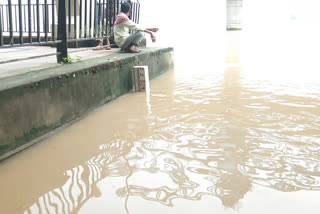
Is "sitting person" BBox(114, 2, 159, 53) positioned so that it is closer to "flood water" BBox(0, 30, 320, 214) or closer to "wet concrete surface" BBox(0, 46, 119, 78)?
"wet concrete surface" BBox(0, 46, 119, 78)

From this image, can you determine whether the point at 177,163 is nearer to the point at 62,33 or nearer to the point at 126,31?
the point at 62,33

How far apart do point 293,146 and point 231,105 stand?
62.4 inches

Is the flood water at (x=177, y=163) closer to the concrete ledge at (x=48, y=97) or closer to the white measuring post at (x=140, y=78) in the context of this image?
the concrete ledge at (x=48, y=97)

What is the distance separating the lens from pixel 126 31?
6477 mm

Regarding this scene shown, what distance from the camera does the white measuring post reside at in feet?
17.6

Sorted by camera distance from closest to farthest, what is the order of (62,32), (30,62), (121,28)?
(62,32)
(30,62)
(121,28)

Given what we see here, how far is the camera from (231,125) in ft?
11.6

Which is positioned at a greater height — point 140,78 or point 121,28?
point 121,28

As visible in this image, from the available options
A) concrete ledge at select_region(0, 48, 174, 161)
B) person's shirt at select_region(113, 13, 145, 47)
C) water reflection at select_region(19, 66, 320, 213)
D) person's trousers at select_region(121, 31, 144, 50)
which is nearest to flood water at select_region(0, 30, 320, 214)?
water reflection at select_region(19, 66, 320, 213)

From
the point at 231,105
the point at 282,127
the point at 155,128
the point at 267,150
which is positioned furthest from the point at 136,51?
the point at 267,150

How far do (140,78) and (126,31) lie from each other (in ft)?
5.03

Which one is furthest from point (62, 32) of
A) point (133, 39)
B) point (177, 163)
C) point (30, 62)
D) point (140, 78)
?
point (177, 163)

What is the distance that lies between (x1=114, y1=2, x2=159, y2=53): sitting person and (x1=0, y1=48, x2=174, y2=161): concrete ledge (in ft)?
4.33

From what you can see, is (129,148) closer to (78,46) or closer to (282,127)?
(282,127)
